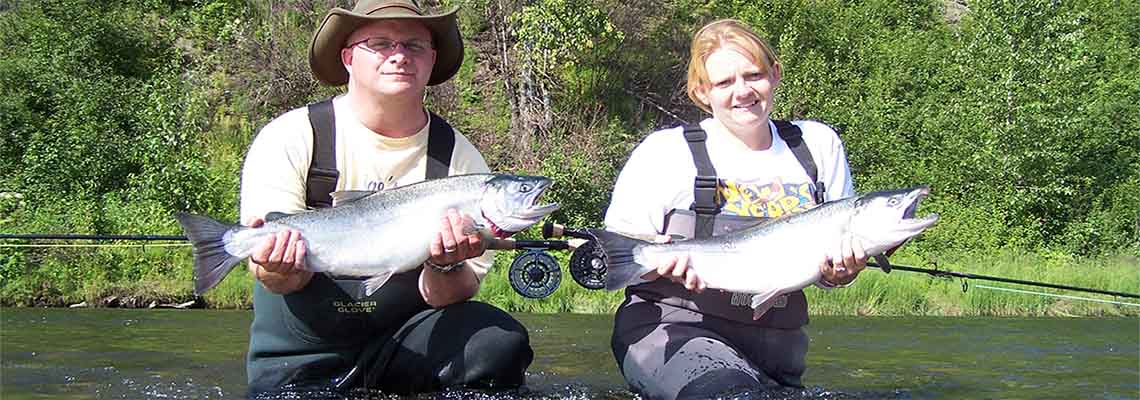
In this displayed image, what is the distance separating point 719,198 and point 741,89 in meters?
0.44

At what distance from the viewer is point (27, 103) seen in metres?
25.9

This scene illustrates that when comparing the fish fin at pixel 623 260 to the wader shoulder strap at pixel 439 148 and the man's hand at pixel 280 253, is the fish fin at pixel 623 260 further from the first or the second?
the man's hand at pixel 280 253

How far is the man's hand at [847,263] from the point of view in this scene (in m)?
4.32

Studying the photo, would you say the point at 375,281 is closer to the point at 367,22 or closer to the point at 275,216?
the point at 275,216

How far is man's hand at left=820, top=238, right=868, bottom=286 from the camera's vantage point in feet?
14.2

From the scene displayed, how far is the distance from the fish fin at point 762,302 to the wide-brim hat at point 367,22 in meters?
1.61

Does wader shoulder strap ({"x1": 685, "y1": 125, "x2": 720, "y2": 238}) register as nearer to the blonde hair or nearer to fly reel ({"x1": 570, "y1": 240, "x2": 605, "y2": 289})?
the blonde hair

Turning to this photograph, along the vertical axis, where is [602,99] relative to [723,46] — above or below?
above

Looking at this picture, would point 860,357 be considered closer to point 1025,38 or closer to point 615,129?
point 615,129

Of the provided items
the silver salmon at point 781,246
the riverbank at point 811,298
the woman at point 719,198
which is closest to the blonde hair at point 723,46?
the woman at point 719,198

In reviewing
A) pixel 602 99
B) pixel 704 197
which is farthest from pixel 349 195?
pixel 602 99

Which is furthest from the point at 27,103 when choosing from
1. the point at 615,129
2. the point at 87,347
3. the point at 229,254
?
the point at 229,254

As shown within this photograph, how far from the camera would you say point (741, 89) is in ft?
15.6

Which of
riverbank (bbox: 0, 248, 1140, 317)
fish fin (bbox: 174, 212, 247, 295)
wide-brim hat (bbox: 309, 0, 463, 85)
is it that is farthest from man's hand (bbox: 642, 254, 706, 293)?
riverbank (bbox: 0, 248, 1140, 317)
